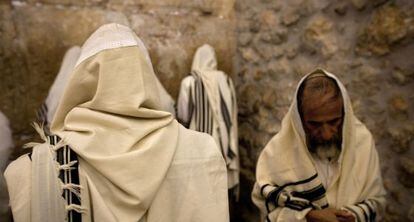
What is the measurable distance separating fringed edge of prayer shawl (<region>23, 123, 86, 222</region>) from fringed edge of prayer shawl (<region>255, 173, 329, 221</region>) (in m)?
0.93

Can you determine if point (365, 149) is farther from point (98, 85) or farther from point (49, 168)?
point (49, 168)

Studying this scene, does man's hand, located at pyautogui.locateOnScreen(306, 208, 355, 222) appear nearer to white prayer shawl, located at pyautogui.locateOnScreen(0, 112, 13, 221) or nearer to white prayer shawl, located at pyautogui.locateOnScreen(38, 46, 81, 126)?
white prayer shawl, located at pyautogui.locateOnScreen(0, 112, 13, 221)

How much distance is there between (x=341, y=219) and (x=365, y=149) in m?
0.37

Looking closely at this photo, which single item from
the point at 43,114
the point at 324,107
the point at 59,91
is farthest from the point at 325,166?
the point at 43,114

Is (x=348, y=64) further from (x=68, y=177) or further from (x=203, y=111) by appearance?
(x=68, y=177)

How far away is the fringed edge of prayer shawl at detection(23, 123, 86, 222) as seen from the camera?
904 millimetres

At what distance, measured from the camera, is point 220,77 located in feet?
A: 8.94

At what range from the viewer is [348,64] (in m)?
2.12

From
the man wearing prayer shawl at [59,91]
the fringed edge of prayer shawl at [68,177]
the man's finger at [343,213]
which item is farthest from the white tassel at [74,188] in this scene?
the man wearing prayer shawl at [59,91]

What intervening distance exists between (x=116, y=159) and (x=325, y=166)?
3.46ft

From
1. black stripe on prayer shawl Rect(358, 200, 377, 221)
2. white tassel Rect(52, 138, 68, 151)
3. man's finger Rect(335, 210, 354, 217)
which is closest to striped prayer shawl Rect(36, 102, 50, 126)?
white tassel Rect(52, 138, 68, 151)

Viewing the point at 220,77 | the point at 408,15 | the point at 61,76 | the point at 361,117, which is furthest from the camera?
the point at 220,77

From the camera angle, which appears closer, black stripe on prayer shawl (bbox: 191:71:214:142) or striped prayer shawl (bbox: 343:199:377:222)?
striped prayer shawl (bbox: 343:199:377:222)

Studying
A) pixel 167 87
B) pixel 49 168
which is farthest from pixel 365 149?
pixel 167 87
